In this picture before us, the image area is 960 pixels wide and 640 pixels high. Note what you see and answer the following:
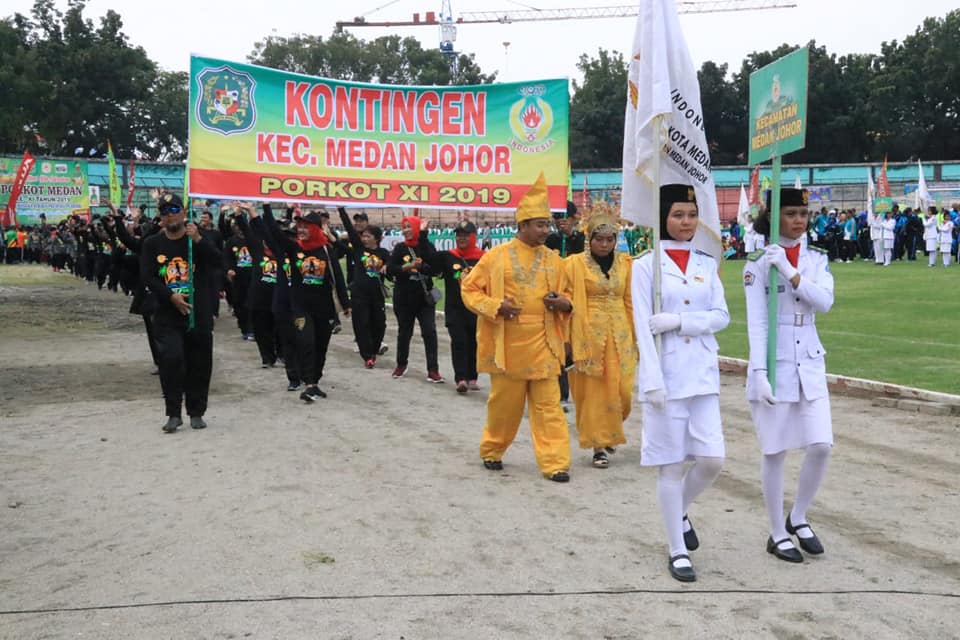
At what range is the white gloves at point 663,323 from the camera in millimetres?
4855

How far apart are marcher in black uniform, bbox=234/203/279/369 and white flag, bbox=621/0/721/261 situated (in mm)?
7938

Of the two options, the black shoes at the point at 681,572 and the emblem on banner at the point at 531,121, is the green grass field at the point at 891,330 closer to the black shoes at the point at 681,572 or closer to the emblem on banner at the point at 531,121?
the emblem on banner at the point at 531,121

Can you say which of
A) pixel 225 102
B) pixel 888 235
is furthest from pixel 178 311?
pixel 888 235

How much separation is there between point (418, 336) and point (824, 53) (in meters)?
66.9

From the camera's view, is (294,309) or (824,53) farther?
(824,53)

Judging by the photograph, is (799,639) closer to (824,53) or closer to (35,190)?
(35,190)

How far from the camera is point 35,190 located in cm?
3853

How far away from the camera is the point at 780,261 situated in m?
4.91

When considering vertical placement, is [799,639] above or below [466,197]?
below

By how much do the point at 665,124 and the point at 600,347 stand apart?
265 centimetres

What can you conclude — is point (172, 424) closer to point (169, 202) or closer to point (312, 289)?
point (169, 202)

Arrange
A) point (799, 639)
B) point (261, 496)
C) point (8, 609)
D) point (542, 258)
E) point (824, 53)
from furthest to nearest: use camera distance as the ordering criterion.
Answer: point (824, 53) → point (542, 258) → point (261, 496) → point (8, 609) → point (799, 639)

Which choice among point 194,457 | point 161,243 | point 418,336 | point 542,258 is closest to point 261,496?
point 194,457

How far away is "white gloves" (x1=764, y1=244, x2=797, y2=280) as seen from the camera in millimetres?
4895
